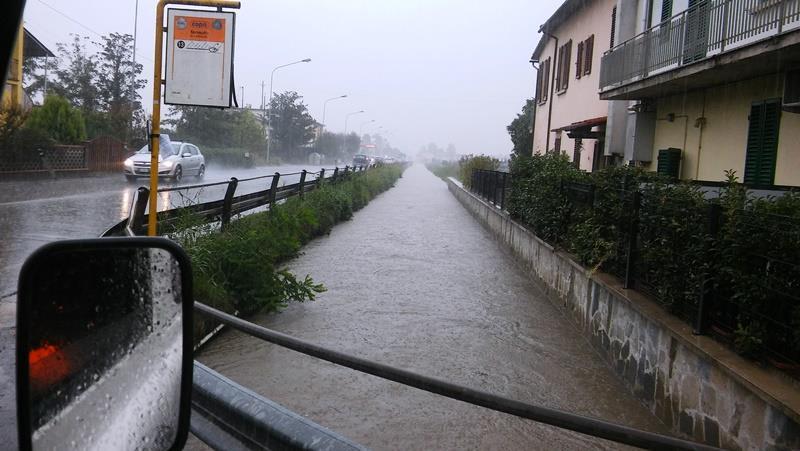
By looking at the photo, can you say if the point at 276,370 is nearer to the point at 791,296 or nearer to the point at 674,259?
the point at 674,259

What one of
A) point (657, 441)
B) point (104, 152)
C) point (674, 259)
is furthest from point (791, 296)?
point (104, 152)

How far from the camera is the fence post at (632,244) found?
6602 mm

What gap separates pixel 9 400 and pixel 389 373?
10.4 feet

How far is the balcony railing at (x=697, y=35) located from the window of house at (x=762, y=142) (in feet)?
4.24

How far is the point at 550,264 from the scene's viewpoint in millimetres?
9734

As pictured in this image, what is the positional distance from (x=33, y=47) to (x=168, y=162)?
11855 millimetres

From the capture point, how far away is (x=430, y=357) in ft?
21.6

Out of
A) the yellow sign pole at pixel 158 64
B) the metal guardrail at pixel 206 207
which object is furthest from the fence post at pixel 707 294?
the yellow sign pole at pixel 158 64

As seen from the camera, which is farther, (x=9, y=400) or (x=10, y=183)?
(x=10, y=183)

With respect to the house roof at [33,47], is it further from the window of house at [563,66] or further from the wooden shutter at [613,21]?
the wooden shutter at [613,21]

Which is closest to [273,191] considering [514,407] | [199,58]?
[199,58]

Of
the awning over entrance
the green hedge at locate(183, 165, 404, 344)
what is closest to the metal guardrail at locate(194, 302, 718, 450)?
the green hedge at locate(183, 165, 404, 344)

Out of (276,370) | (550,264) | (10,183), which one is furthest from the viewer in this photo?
(10,183)

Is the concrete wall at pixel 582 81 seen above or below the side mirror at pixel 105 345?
above
